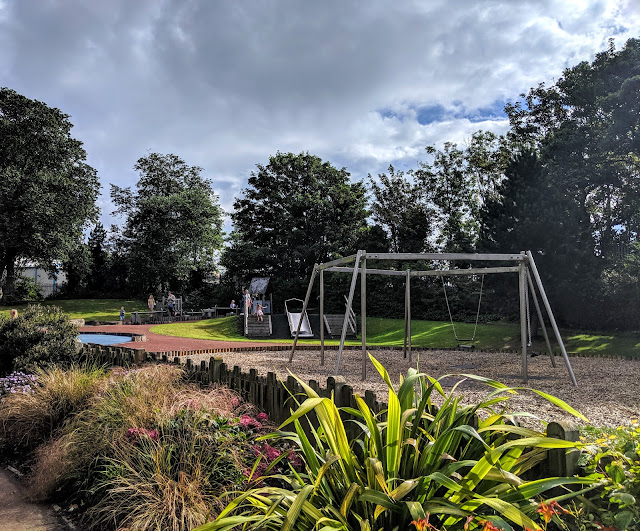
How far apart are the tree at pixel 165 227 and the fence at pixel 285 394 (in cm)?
3114

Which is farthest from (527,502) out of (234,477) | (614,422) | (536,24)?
(536,24)

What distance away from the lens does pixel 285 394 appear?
14.0 ft

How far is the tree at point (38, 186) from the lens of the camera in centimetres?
2947

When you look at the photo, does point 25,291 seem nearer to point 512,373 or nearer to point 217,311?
point 217,311

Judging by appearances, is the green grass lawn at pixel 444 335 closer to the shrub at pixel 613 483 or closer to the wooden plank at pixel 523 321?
the wooden plank at pixel 523 321

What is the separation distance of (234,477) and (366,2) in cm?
592

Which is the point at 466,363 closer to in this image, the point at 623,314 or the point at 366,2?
the point at 366,2

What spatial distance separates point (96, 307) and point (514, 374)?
103 feet

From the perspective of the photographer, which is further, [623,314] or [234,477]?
[623,314]

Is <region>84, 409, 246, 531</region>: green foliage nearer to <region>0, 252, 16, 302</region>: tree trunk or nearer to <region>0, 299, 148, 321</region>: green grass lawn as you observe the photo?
<region>0, 299, 148, 321</region>: green grass lawn

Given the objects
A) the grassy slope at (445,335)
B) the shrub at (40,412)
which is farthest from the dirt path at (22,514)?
the grassy slope at (445,335)

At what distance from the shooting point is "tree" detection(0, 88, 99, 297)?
29469mm

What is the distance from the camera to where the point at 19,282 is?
35312mm

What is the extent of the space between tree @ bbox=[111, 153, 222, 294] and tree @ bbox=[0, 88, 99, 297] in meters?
4.48
